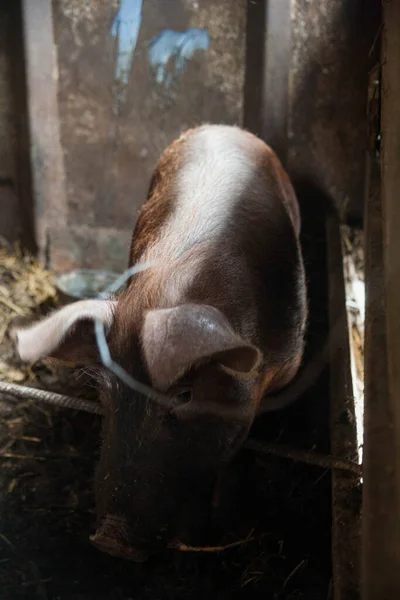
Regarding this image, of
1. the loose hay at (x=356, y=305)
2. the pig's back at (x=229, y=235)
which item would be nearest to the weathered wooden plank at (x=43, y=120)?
the pig's back at (x=229, y=235)

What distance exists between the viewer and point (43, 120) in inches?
176

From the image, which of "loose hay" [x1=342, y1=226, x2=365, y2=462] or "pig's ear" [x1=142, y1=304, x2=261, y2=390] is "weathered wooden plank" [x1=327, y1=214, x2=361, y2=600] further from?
"pig's ear" [x1=142, y1=304, x2=261, y2=390]

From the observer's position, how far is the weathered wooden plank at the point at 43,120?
430cm

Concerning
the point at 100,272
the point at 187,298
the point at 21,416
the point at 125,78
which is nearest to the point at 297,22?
the point at 125,78

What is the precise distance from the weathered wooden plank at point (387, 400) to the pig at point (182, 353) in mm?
412

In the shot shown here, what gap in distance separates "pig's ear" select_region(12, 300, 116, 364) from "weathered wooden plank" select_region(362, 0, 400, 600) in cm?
95

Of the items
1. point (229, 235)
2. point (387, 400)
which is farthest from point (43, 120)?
point (387, 400)

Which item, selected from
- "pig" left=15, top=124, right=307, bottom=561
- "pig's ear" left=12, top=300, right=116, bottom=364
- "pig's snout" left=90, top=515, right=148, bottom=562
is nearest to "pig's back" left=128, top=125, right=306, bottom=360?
"pig" left=15, top=124, right=307, bottom=561

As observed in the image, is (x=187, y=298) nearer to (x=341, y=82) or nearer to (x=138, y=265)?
(x=138, y=265)

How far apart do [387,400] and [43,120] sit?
3123 millimetres

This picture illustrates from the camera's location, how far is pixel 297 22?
402 cm

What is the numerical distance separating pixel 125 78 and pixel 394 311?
3023mm

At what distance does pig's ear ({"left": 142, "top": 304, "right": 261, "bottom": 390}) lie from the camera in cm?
201

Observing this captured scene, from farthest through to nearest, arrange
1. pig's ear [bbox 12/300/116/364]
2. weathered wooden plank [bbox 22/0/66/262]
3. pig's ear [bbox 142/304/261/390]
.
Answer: weathered wooden plank [bbox 22/0/66/262] < pig's ear [bbox 12/300/116/364] < pig's ear [bbox 142/304/261/390]
